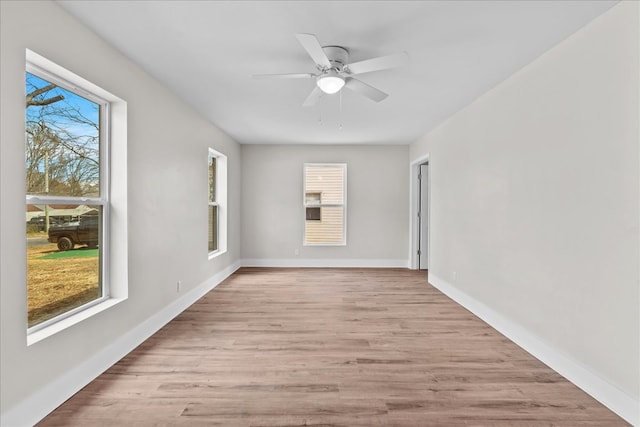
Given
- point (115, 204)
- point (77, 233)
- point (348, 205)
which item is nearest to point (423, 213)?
point (348, 205)

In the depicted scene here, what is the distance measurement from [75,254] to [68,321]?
1.59 feet

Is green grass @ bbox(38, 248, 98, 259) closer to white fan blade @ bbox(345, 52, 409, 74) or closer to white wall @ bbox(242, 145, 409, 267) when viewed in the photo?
white fan blade @ bbox(345, 52, 409, 74)

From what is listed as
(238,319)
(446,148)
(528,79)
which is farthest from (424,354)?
(446,148)

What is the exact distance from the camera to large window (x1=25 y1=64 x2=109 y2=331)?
2.12 metres

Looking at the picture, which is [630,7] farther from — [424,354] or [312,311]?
[312,311]

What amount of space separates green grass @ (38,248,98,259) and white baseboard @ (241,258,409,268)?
4.26 m

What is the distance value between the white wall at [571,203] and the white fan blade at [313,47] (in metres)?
1.76

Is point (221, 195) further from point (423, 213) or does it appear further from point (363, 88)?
point (423, 213)

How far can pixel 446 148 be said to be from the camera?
16.1 feet

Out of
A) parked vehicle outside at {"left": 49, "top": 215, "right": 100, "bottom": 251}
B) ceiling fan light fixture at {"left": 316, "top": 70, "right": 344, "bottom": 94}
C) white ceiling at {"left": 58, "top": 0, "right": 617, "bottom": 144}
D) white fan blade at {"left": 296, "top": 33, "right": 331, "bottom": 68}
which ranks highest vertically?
white ceiling at {"left": 58, "top": 0, "right": 617, "bottom": 144}

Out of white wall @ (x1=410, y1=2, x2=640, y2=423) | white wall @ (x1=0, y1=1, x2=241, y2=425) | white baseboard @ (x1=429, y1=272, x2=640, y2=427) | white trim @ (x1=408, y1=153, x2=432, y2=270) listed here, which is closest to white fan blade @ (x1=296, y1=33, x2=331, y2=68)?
white wall @ (x1=0, y1=1, x2=241, y2=425)

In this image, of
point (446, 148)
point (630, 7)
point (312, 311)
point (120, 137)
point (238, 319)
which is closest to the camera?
point (630, 7)

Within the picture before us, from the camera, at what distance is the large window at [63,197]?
6.95 ft

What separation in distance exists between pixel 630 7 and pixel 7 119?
3485mm
